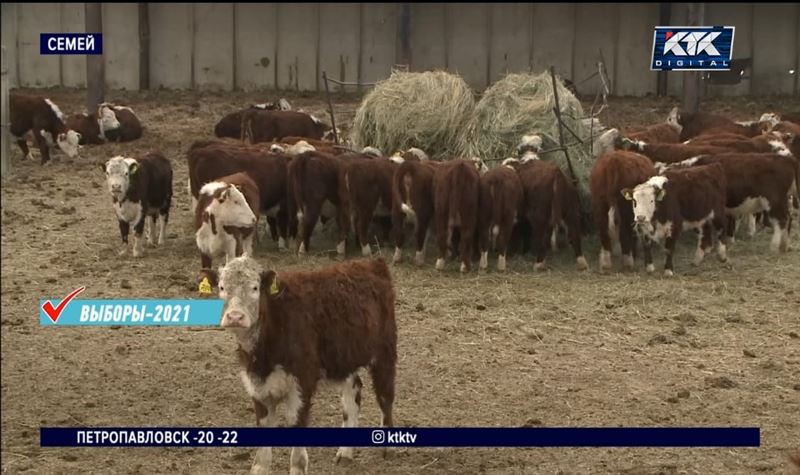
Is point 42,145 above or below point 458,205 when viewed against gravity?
above

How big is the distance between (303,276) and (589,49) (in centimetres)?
1146

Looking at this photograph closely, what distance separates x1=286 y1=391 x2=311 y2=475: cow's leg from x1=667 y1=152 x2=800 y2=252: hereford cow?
23.0ft

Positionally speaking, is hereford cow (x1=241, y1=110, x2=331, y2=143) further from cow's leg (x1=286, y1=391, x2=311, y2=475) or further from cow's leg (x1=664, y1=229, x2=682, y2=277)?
cow's leg (x1=286, y1=391, x2=311, y2=475)

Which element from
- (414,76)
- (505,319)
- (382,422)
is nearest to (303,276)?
(382,422)

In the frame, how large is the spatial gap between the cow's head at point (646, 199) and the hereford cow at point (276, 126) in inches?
236

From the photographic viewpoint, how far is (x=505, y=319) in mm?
8742

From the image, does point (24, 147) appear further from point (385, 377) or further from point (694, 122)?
point (385, 377)

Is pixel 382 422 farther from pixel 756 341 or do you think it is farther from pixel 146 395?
pixel 756 341

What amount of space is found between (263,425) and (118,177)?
5.39 meters

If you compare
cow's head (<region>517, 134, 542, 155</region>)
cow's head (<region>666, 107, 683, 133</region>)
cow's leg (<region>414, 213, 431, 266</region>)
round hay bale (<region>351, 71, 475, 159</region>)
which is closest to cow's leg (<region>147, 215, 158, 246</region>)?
cow's leg (<region>414, 213, 431, 266</region>)

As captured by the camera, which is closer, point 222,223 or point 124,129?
point 222,223

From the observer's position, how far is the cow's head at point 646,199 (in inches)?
412

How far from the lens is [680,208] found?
428 inches

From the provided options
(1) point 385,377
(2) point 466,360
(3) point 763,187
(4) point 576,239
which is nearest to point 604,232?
(4) point 576,239
